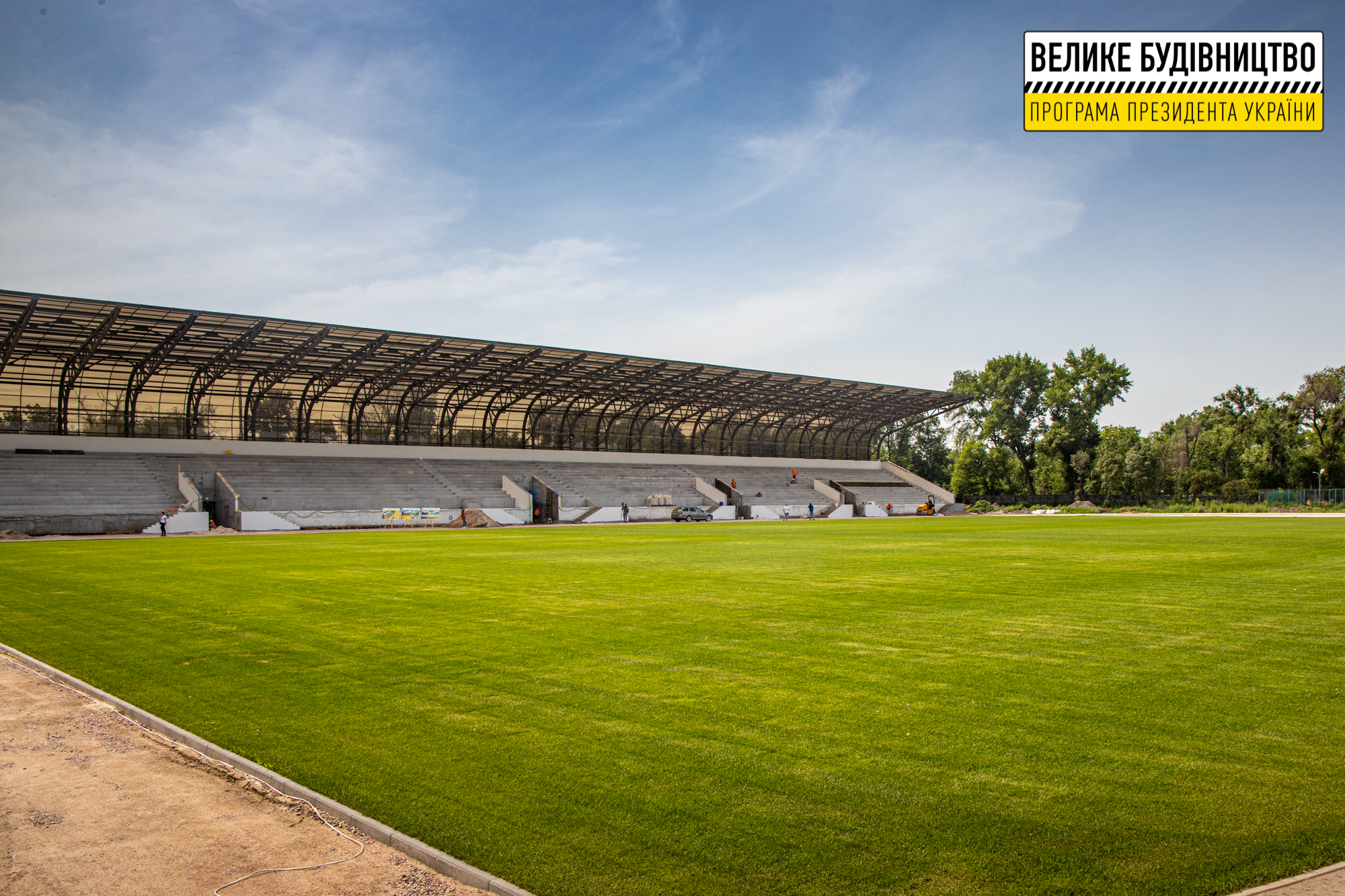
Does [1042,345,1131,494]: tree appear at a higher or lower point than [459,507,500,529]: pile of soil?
higher

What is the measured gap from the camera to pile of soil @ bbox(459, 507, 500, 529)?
174 feet

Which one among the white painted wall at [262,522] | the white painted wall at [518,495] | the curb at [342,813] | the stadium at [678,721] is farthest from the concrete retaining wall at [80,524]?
the curb at [342,813]

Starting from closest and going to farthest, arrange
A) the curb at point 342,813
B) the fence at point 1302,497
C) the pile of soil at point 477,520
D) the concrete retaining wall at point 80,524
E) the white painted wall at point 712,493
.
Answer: the curb at point 342,813 < the concrete retaining wall at point 80,524 < the pile of soil at point 477,520 < the white painted wall at point 712,493 < the fence at point 1302,497

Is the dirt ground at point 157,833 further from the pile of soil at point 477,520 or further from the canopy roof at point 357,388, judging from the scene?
the pile of soil at point 477,520

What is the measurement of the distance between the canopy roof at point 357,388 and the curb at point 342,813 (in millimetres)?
38687

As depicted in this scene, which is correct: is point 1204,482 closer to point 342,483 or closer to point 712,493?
point 712,493

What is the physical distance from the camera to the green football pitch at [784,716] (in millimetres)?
4523

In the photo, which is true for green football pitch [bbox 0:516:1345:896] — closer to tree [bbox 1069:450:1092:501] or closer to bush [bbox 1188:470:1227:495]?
tree [bbox 1069:450:1092:501]

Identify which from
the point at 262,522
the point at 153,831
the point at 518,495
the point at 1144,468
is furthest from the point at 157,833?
the point at 1144,468

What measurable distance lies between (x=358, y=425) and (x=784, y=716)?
195ft

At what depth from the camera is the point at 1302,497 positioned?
78500 mm

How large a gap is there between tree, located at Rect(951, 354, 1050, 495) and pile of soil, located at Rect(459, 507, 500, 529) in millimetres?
65820

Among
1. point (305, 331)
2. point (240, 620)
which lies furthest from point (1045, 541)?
point (305, 331)

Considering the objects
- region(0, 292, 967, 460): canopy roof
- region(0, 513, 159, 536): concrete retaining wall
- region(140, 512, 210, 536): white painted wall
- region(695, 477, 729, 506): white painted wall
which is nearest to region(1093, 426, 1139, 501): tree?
region(0, 292, 967, 460): canopy roof
